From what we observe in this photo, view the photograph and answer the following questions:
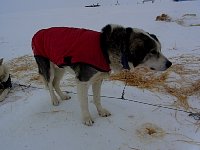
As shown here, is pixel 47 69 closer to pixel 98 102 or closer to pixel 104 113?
pixel 98 102

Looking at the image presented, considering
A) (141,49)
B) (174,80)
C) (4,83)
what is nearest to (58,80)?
(4,83)

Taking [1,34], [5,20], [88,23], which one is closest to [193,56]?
[88,23]

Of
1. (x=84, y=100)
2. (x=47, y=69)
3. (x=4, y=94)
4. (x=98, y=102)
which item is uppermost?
(x=47, y=69)

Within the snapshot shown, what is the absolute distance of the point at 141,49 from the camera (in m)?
2.51

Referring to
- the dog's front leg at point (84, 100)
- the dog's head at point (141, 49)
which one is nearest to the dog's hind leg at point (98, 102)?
the dog's front leg at point (84, 100)

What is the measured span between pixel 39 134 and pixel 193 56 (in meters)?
2.89

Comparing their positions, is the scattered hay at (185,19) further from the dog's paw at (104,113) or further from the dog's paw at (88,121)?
the dog's paw at (88,121)

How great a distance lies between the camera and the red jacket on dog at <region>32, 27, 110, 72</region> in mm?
2623

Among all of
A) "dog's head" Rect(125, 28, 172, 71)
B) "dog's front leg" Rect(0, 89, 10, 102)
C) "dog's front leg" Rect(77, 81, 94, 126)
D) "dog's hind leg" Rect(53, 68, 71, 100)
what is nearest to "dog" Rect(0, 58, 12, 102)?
"dog's front leg" Rect(0, 89, 10, 102)

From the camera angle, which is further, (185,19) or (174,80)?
(185,19)

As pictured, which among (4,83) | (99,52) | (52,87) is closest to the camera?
(99,52)

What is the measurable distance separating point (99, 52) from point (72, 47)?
0.84ft

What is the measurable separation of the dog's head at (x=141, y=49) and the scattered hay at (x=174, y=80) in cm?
80

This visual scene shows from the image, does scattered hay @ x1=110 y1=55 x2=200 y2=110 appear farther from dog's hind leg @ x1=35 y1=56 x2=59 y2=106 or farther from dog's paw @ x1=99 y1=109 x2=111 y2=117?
dog's hind leg @ x1=35 y1=56 x2=59 y2=106
